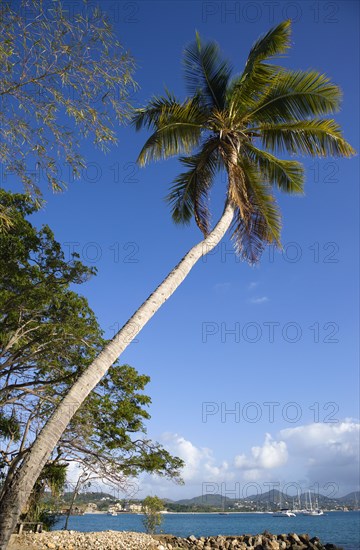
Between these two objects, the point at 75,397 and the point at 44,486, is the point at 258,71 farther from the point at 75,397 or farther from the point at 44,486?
the point at 44,486

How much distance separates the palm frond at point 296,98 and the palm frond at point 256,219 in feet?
4.44

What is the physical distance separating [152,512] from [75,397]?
21818 mm

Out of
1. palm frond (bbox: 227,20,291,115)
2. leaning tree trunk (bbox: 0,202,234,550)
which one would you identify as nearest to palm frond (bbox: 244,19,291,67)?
palm frond (bbox: 227,20,291,115)

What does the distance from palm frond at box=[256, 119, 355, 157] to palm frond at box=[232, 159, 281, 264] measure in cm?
89

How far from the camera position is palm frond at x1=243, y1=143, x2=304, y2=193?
12.2m

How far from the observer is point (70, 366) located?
50.7 feet

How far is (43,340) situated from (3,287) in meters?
2.08

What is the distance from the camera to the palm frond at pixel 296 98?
11.4 meters

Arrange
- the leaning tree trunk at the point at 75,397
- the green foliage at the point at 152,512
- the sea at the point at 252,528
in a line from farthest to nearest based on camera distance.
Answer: the sea at the point at 252,528, the green foliage at the point at 152,512, the leaning tree trunk at the point at 75,397

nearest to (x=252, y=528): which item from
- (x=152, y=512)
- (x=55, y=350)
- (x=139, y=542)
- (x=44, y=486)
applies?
(x=152, y=512)

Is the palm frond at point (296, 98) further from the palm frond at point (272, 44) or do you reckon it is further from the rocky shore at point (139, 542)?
the rocky shore at point (139, 542)

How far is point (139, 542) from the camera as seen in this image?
18.8m

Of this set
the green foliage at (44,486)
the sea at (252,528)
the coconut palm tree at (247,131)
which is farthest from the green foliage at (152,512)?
the coconut palm tree at (247,131)

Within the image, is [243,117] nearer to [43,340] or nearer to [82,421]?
[43,340]
